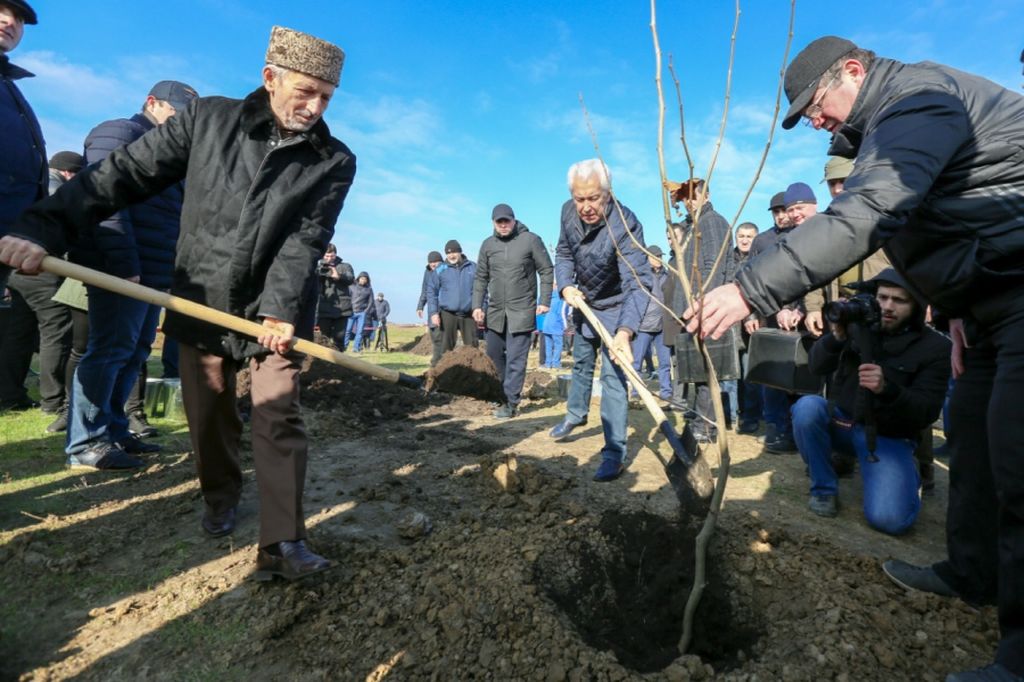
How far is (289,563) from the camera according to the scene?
2289mm

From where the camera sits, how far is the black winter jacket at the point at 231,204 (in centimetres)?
240

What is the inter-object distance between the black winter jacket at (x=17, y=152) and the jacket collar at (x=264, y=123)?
1.38m

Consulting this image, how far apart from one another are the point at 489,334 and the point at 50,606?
4.70 meters

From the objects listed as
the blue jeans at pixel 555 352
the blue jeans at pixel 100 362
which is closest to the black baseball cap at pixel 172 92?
the blue jeans at pixel 100 362

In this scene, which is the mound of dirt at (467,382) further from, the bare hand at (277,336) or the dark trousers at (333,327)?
the bare hand at (277,336)

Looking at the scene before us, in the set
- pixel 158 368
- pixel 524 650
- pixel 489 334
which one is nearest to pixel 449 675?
pixel 524 650

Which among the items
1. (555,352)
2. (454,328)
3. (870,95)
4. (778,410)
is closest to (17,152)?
(870,95)

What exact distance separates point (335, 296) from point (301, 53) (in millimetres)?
8853

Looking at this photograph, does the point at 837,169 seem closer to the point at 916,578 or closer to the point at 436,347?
the point at 916,578

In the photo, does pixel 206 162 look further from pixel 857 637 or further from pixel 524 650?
pixel 857 637

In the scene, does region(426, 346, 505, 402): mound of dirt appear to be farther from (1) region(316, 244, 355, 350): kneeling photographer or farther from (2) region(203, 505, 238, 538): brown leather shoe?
(2) region(203, 505, 238, 538): brown leather shoe

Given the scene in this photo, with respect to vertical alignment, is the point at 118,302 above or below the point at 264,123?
below

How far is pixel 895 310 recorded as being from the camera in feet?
11.2

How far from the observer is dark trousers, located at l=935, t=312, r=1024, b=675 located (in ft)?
5.93
